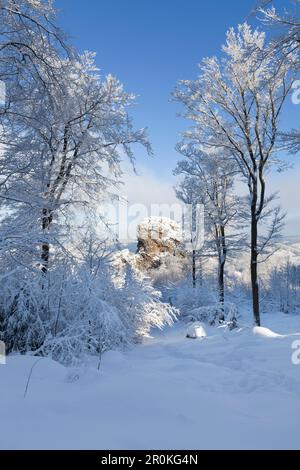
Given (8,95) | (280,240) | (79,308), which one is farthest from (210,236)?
(8,95)

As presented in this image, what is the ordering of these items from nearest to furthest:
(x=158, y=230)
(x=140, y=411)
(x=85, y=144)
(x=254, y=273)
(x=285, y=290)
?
(x=140, y=411) < (x=85, y=144) < (x=254, y=273) < (x=158, y=230) < (x=285, y=290)

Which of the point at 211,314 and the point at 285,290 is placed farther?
the point at 285,290

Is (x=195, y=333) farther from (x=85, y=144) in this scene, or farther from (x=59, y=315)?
(x=85, y=144)

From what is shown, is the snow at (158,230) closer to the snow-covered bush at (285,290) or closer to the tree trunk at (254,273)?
the snow-covered bush at (285,290)

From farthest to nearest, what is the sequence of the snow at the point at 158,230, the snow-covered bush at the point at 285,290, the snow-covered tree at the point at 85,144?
the snow-covered bush at the point at 285,290, the snow at the point at 158,230, the snow-covered tree at the point at 85,144

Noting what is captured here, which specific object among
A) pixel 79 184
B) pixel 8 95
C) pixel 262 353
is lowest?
pixel 262 353

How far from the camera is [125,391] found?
2713mm

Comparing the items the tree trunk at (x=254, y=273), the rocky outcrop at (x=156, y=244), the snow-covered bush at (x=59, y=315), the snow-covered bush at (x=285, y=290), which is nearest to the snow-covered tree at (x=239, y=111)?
the tree trunk at (x=254, y=273)

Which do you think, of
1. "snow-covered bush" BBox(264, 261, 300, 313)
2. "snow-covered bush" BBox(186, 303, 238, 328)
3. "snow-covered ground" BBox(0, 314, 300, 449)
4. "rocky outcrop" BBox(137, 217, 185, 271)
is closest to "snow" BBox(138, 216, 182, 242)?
"rocky outcrop" BBox(137, 217, 185, 271)

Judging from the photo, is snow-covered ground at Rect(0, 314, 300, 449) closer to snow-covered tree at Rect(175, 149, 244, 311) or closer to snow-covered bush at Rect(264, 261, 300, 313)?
snow-covered tree at Rect(175, 149, 244, 311)

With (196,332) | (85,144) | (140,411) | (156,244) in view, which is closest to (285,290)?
(156,244)

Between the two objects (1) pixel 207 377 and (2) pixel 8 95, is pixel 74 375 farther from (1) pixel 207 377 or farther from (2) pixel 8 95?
(2) pixel 8 95
